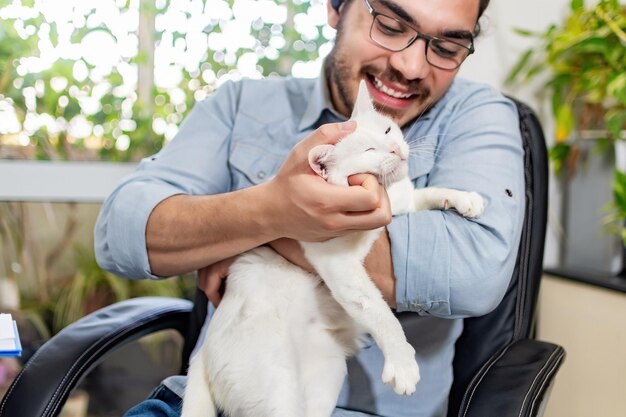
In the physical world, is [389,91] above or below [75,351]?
above

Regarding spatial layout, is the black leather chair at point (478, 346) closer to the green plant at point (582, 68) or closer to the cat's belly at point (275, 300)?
the cat's belly at point (275, 300)

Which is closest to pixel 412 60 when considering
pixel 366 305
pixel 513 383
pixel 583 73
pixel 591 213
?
pixel 366 305

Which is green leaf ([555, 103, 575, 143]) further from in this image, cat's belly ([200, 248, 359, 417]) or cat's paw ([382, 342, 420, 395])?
cat's paw ([382, 342, 420, 395])

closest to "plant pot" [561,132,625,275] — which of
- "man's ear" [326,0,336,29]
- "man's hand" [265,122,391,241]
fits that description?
"man's ear" [326,0,336,29]

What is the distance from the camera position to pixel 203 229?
1112 mm

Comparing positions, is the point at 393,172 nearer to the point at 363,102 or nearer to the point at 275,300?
the point at 363,102

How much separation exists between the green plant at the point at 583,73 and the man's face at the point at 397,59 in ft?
1.88

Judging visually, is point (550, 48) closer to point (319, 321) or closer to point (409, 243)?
point (409, 243)

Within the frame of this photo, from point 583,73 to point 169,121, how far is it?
1.34 metres

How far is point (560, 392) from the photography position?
70.2 inches

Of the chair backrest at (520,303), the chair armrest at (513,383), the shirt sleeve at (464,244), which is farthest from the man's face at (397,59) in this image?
the chair armrest at (513,383)

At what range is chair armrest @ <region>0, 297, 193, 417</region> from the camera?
1058mm

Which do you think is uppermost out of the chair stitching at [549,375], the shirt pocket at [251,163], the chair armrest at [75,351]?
the shirt pocket at [251,163]

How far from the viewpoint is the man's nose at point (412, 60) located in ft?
3.92
